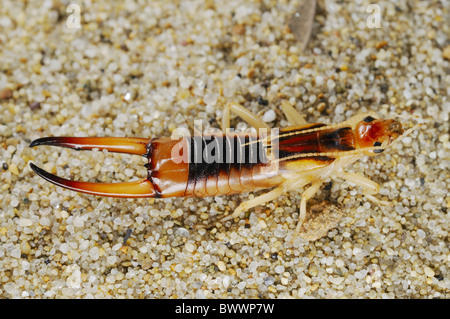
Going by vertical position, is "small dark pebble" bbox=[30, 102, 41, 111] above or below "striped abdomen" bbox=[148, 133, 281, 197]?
above

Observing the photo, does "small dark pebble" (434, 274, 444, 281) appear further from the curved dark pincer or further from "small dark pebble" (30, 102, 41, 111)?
"small dark pebble" (30, 102, 41, 111)

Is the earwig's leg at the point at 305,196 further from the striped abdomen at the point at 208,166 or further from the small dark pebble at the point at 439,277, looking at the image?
the small dark pebble at the point at 439,277

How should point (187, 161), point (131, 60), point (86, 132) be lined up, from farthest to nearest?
point (131, 60), point (86, 132), point (187, 161)

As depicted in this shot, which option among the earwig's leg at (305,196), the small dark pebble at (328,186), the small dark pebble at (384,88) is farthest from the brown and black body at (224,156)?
the small dark pebble at (384,88)

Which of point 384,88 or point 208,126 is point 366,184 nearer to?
point 384,88

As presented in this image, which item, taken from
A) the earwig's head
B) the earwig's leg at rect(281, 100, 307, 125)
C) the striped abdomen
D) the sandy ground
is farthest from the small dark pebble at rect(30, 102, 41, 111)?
the earwig's head
